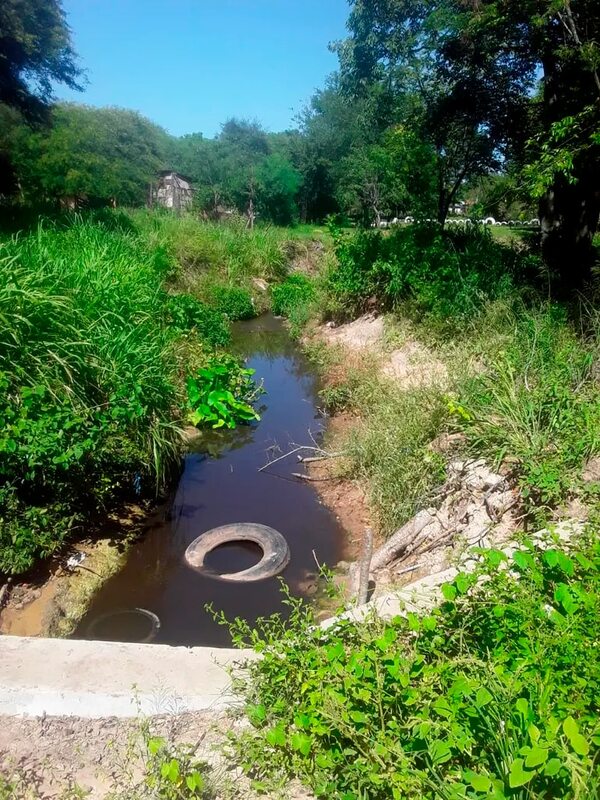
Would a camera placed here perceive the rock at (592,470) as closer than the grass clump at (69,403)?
Yes

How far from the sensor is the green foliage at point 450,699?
5.94ft

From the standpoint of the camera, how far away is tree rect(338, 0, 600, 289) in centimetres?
674

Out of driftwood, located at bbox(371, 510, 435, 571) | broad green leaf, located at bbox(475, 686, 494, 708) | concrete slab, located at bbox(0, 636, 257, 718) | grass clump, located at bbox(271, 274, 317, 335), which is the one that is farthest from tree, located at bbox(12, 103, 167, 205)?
broad green leaf, located at bbox(475, 686, 494, 708)

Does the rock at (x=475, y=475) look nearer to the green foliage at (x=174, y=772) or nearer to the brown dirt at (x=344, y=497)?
the brown dirt at (x=344, y=497)

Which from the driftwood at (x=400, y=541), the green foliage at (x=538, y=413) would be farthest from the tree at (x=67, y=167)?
the driftwood at (x=400, y=541)

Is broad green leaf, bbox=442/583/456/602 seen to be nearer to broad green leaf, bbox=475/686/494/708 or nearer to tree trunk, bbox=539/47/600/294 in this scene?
broad green leaf, bbox=475/686/494/708

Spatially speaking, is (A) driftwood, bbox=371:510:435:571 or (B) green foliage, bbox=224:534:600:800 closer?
(B) green foliage, bbox=224:534:600:800

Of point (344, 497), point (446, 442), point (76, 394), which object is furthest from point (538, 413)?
point (76, 394)

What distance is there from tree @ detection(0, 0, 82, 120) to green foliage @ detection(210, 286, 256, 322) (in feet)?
22.9

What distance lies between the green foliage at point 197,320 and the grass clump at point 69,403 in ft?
8.41

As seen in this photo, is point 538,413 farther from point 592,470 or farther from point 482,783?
point 482,783

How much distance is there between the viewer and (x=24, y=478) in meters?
4.58

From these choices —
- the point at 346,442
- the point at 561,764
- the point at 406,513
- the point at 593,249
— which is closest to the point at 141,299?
the point at 346,442

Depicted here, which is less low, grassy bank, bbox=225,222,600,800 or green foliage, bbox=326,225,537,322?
green foliage, bbox=326,225,537,322
